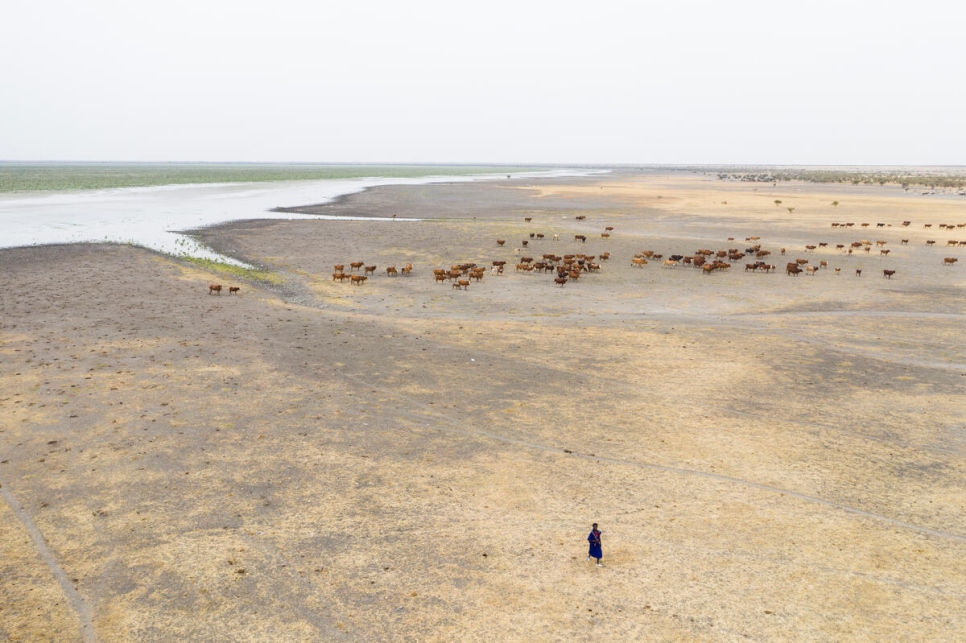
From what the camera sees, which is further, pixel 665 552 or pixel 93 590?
pixel 665 552

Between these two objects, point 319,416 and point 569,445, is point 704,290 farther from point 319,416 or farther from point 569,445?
point 319,416

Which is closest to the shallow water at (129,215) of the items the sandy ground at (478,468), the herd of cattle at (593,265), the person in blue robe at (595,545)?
the herd of cattle at (593,265)

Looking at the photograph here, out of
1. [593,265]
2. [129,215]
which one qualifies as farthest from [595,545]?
[129,215]

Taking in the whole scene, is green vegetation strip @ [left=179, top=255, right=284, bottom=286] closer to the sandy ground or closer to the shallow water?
the shallow water

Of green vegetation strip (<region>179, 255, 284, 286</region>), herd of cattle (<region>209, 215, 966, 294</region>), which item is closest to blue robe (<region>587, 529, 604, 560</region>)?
herd of cattle (<region>209, 215, 966, 294</region>)

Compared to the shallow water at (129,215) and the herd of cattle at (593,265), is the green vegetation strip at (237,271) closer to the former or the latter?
the shallow water at (129,215)

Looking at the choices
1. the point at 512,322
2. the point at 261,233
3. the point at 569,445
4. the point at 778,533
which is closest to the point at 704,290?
the point at 512,322

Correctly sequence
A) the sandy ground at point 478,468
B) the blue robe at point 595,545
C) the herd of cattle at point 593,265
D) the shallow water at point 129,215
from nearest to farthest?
the sandy ground at point 478,468 < the blue robe at point 595,545 < the herd of cattle at point 593,265 < the shallow water at point 129,215
